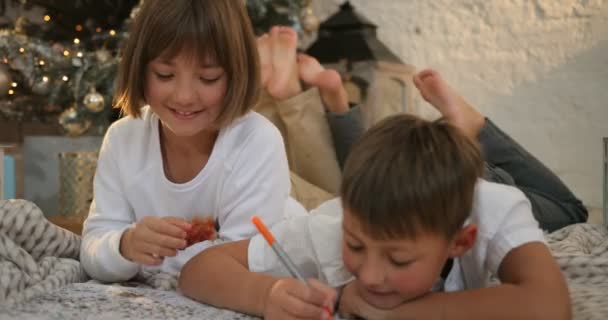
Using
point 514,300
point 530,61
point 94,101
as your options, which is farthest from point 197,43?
point 530,61

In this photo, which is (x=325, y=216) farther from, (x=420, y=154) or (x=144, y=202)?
(x=144, y=202)

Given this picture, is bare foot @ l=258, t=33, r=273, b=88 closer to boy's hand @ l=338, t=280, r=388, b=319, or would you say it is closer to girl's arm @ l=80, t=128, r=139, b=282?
girl's arm @ l=80, t=128, r=139, b=282

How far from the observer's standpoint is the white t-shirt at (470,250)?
769mm

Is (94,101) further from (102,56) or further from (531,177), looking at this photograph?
(531,177)

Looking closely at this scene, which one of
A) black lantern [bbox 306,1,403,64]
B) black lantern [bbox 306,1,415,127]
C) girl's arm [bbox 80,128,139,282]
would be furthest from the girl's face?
black lantern [bbox 306,1,403,64]

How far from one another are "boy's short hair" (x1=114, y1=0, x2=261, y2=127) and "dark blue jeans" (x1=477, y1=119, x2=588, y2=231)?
22.5 inches

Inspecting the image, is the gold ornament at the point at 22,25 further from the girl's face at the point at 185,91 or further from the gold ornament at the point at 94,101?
the girl's face at the point at 185,91

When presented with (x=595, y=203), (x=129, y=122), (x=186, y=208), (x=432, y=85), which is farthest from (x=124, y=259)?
(x=595, y=203)

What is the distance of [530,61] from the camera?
96.0 inches

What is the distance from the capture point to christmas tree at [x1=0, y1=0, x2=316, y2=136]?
83.0 inches

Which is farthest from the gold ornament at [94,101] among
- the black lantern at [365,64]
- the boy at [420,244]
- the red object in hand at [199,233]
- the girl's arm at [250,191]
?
the boy at [420,244]

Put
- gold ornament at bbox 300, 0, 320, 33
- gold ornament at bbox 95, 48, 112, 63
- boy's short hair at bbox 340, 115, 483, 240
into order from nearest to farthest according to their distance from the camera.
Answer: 1. boy's short hair at bbox 340, 115, 483, 240
2. gold ornament at bbox 95, 48, 112, 63
3. gold ornament at bbox 300, 0, 320, 33

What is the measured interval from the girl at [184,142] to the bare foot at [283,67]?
0.70 meters

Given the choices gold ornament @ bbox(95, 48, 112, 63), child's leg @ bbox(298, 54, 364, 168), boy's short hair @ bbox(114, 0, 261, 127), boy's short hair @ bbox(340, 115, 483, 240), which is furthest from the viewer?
gold ornament @ bbox(95, 48, 112, 63)
